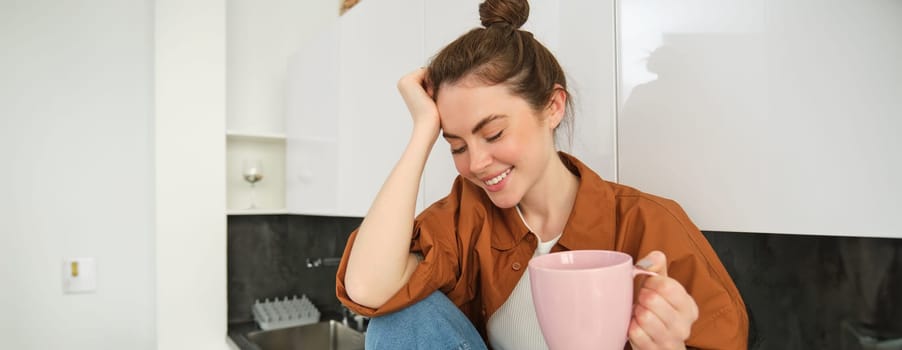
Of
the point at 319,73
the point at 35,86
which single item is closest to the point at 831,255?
the point at 319,73

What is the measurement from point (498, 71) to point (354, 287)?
39cm

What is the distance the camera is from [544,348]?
847 millimetres

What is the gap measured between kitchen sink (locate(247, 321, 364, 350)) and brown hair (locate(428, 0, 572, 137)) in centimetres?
154

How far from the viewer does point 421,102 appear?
0.86 meters

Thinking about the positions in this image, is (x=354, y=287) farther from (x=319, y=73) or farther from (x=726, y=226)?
(x=319, y=73)

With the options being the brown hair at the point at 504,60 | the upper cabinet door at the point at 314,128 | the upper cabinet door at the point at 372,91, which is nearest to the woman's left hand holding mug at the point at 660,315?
the brown hair at the point at 504,60

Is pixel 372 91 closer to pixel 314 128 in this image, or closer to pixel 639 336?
pixel 314 128

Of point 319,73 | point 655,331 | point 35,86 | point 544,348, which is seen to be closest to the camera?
point 655,331

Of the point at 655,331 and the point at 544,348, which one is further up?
the point at 655,331

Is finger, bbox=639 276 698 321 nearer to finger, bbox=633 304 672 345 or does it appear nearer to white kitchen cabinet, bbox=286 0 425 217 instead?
finger, bbox=633 304 672 345

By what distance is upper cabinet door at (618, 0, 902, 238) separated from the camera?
1.92ft

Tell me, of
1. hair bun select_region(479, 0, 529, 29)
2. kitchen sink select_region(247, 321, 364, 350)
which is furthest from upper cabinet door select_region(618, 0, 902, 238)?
kitchen sink select_region(247, 321, 364, 350)

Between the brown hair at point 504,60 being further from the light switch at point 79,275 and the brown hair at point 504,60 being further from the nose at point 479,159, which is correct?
the light switch at point 79,275

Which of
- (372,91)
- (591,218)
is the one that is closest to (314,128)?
(372,91)
